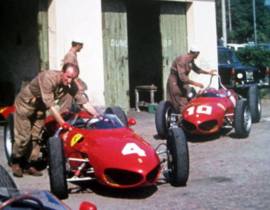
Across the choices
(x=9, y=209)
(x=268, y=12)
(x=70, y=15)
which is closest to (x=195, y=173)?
(x=9, y=209)

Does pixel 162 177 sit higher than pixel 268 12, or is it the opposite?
pixel 268 12

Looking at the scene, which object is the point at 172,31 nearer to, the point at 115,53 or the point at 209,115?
the point at 115,53

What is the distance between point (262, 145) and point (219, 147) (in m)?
0.75

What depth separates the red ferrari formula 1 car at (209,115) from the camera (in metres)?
9.45

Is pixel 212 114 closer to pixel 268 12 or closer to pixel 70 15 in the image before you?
pixel 70 15

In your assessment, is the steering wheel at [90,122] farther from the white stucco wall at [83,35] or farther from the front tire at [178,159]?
the white stucco wall at [83,35]

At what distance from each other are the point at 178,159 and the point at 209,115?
3119 mm

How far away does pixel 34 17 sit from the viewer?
14414mm

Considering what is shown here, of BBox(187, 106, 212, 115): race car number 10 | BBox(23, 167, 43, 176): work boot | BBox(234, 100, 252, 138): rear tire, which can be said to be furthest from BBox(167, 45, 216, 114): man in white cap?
BBox(23, 167, 43, 176): work boot

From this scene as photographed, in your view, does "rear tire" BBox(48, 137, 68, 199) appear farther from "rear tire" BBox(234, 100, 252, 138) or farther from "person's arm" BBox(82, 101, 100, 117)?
"rear tire" BBox(234, 100, 252, 138)

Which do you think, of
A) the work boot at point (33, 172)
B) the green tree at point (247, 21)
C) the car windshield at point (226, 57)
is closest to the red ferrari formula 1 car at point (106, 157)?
the work boot at point (33, 172)

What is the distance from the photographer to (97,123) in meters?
6.86

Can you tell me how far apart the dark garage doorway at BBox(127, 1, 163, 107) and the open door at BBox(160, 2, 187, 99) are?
0.88 metres

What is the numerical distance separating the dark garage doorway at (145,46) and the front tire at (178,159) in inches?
335
